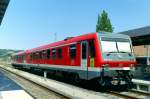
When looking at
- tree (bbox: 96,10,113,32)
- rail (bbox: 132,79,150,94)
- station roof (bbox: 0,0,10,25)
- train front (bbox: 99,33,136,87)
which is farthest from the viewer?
tree (bbox: 96,10,113,32)

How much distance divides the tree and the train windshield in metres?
64.6

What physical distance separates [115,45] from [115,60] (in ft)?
3.35

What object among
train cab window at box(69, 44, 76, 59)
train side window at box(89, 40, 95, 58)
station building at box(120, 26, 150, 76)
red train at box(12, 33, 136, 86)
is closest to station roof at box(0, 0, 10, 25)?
red train at box(12, 33, 136, 86)

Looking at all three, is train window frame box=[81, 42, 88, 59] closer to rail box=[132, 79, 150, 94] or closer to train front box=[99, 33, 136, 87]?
train front box=[99, 33, 136, 87]

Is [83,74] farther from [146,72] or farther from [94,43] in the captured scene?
[146,72]

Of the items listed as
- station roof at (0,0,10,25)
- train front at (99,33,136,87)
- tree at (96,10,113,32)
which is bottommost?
train front at (99,33,136,87)

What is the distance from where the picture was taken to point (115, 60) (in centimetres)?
1588

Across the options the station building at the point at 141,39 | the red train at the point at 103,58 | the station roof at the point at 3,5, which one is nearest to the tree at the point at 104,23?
the station building at the point at 141,39

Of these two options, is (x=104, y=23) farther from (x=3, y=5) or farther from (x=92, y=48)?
(x=92, y=48)

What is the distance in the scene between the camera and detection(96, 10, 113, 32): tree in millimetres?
82125

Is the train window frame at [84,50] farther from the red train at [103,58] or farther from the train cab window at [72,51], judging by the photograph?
the train cab window at [72,51]

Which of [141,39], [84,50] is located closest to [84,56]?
[84,50]

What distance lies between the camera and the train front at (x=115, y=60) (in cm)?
1562

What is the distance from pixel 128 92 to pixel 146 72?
8579 mm
